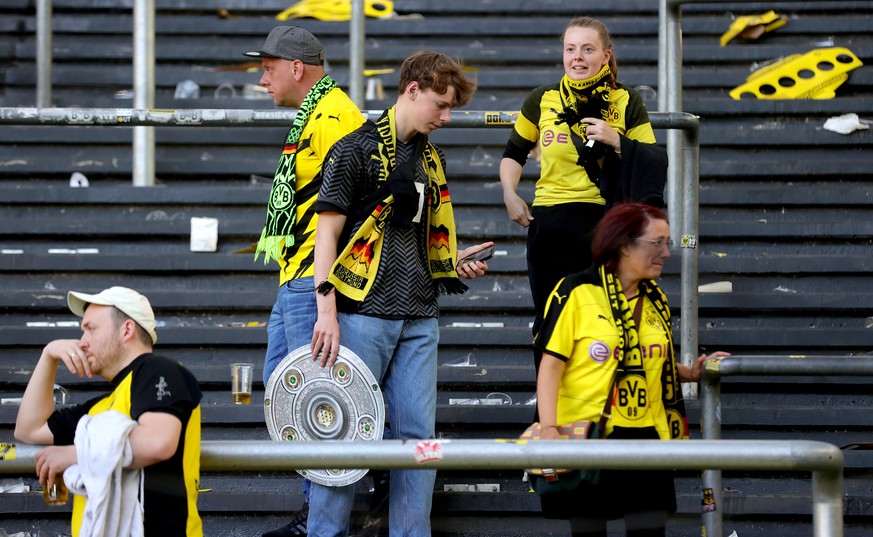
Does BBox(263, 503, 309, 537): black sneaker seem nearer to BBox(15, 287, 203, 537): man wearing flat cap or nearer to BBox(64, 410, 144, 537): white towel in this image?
BBox(15, 287, 203, 537): man wearing flat cap

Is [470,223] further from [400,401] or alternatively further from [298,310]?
[400,401]

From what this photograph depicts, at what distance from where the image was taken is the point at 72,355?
3.46m

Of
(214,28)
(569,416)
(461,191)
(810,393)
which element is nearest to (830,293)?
(810,393)

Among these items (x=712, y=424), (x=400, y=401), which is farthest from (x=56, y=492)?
(x=712, y=424)

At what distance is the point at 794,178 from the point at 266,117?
9.88ft

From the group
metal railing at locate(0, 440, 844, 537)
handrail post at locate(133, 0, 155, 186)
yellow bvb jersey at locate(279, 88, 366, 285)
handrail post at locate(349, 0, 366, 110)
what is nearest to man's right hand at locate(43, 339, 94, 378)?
metal railing at locate(0, 440, 844, 537)

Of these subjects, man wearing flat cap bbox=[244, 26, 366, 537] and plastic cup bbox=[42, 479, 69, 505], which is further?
man wearing flat cap bbox=[244, 26, 366, 537]

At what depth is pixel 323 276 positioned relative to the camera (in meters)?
4.17

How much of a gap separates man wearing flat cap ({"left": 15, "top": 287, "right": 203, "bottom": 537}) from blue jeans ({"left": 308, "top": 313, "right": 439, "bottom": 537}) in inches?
31.0

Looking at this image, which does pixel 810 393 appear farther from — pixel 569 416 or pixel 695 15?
pixel 695 15

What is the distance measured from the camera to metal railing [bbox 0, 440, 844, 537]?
2.84 metres

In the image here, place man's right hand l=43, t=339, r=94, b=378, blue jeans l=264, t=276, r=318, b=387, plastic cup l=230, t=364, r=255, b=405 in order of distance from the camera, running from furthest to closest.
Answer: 1. plastic cup l=230, t=364, r=255, b=405
2. blue jeans l=264, t=276, r=318, b=387
3. man's right hand l=43, t=339, r=94, b=378

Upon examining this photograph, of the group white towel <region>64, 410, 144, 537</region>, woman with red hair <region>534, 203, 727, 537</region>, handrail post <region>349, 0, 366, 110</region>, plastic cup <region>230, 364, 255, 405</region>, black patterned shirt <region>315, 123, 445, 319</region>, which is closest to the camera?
white towel <region>64, 410, 144, 537</region>

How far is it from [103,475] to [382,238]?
4.70 ft
